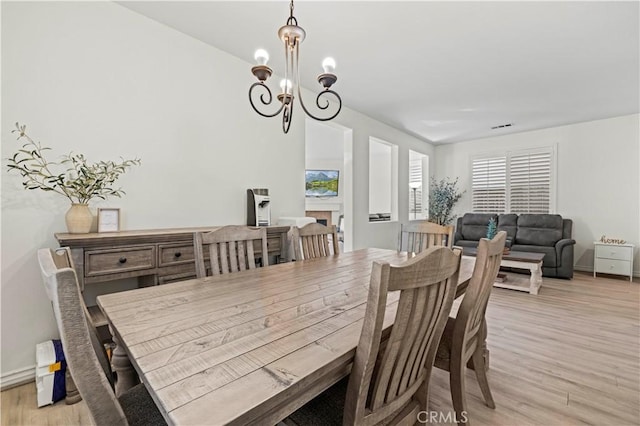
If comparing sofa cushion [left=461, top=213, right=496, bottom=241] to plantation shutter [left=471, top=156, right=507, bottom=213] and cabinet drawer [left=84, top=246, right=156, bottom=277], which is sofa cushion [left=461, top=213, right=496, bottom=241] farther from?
cabinet drawer [left=84, top=246, right=156, bottom=277]

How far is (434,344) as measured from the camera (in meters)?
1.08

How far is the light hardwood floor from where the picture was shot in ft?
5.35

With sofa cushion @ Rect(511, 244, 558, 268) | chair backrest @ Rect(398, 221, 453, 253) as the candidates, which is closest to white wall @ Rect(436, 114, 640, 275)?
sofa cushion @ Rect(511, 244, 558, 268)

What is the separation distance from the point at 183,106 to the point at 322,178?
5082mm

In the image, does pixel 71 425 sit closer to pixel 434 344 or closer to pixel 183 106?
pixel 434 344

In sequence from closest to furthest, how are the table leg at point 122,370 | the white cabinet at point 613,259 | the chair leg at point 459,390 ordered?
1. the table leg at point 122,370
2. the chair leg at point 459,390
3. the white cabinet at point 613,259

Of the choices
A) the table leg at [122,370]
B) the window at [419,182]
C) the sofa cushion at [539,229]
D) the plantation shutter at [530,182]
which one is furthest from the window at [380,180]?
the table leg at [122,370]

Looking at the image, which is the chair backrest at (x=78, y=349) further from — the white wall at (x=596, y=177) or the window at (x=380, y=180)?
the white wall at (x=596, y=177)

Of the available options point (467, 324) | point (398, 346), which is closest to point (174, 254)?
point (398, 346)

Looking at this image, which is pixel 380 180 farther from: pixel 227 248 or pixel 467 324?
pixel 467 324

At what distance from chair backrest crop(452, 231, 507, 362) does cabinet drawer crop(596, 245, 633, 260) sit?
4.94 m

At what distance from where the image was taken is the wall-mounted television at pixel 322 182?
7543 millimetres

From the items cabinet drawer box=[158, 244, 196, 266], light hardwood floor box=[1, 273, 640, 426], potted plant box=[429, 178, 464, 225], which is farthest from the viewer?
potted plant box=[429, 178, 464, 225]

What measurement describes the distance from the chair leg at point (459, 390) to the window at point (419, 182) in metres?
5.41
